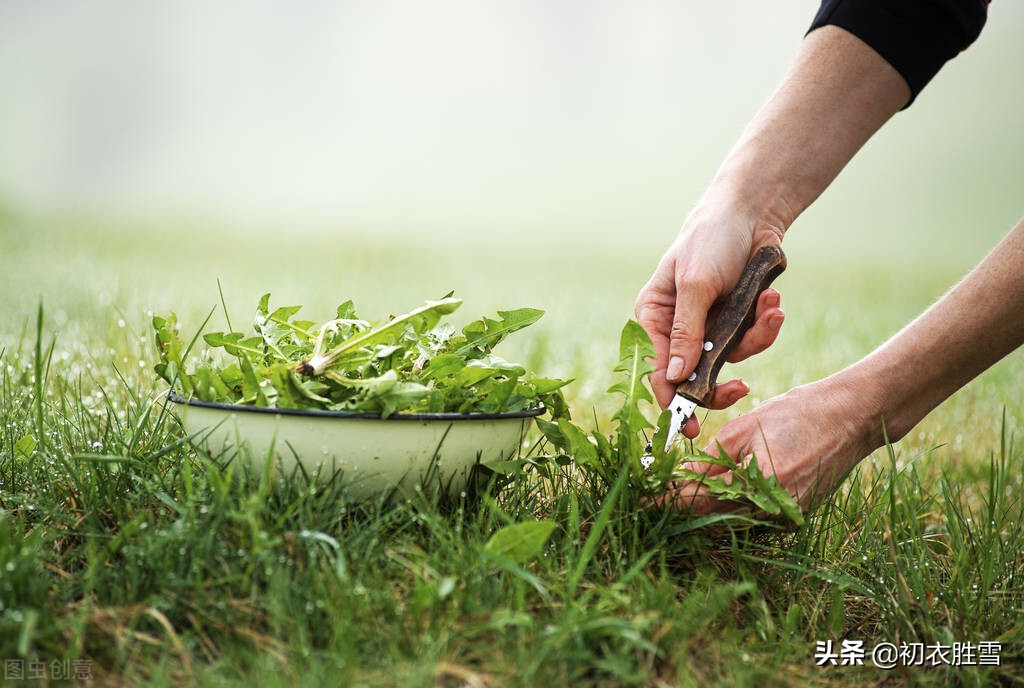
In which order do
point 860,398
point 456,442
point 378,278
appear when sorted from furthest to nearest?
1. point 378,278
2. point 860,398
3. point 456,442

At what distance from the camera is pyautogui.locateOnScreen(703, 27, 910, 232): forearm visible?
7.50ft

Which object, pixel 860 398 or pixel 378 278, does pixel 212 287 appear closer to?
pixel 378 278

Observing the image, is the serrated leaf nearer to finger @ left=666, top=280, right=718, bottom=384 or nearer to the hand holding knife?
the hand holding knife

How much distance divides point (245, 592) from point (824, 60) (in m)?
1.96

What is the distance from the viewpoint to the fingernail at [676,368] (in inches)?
79.3

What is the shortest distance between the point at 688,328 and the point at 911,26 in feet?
3.44

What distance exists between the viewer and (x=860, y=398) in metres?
2.01

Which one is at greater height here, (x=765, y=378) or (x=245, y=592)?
(x=765, y=378)

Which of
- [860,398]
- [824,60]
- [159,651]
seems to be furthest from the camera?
[824,60]

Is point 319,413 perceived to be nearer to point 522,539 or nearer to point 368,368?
point 368,368

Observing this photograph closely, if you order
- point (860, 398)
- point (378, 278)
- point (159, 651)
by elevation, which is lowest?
point (159, 651)

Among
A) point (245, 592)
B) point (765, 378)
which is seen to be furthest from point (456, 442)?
point (765, 378)

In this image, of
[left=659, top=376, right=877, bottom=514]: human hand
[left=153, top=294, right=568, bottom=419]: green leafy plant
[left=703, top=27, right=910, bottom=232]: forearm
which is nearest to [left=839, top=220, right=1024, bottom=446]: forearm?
[left=659, top=376, right=877, bottom=514]: human hand

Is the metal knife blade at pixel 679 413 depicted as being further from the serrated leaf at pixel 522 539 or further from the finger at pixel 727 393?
the serrated leaf at pixel 522 539
